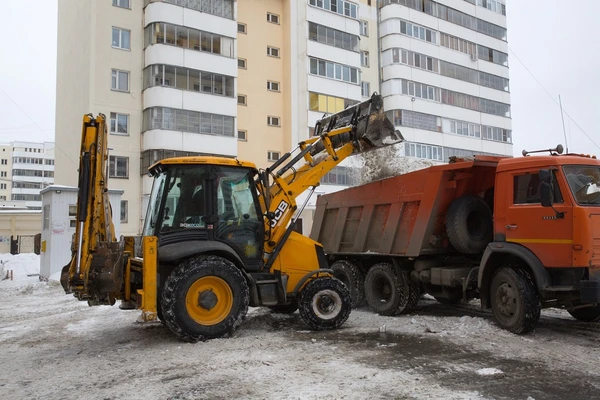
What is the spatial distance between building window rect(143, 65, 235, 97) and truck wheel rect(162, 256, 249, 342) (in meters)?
21.1

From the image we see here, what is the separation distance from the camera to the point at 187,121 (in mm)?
27281

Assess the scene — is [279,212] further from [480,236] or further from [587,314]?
[587,314]

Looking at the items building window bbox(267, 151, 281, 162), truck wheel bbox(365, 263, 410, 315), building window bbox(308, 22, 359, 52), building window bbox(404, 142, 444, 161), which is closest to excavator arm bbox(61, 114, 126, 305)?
truck wheel bbox(365, 263, 410, 315)

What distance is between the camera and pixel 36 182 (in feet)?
315

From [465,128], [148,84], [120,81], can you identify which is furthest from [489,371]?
[465,128]

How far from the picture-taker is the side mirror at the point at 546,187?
24.0 ft

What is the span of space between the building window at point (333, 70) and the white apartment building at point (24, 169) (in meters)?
76.4

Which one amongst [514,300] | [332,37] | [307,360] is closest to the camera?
[307,360]

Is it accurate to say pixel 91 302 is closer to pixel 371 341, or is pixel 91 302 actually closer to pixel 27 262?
pixel 371 341

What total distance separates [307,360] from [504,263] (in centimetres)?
365

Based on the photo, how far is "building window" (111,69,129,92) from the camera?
2661cm

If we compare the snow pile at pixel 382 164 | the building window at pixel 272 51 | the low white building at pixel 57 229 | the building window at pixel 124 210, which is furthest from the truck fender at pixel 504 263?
the building window at pixel 272 51

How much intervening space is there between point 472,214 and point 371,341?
309cm

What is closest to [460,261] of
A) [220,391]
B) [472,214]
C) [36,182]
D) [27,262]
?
[472,214]
